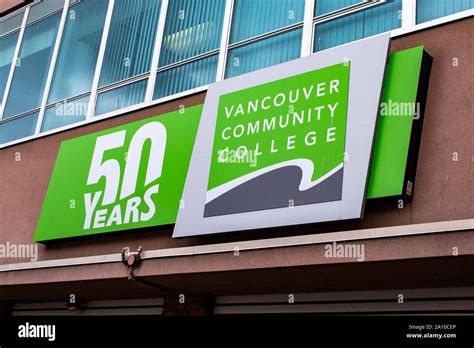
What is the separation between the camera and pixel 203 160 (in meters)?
7.23

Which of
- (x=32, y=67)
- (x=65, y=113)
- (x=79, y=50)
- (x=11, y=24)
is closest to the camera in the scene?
(x=65, y=113)

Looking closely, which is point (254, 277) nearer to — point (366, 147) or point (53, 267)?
point (366, 147)

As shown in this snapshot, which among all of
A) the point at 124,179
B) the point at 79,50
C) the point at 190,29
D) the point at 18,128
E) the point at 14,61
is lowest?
the point at 124,179

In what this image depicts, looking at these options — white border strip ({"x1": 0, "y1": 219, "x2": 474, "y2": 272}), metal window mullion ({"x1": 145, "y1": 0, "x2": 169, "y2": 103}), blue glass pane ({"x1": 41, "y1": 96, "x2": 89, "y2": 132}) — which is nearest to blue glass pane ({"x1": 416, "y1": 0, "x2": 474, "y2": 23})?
white border strip ({"x1": 0, "y1": 219, "x2": 474, "y2": 272})

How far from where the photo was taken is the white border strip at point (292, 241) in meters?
5.39

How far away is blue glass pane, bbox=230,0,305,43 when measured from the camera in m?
7.56

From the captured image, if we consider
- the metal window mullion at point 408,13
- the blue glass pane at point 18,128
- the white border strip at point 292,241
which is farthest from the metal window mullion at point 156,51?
the metal window mullion at point 408,13

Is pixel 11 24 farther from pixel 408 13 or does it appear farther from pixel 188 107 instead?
pixel 408 13

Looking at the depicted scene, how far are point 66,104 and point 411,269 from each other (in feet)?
20.4

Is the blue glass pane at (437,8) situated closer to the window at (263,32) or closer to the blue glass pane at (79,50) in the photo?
the window at (263,32)

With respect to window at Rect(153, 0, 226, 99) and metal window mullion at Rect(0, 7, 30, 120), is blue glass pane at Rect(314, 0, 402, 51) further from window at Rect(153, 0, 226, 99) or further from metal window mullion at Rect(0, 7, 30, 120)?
metal window mullion at Rect(0, 7, 30, 120)

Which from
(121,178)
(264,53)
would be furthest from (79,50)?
(264,53)

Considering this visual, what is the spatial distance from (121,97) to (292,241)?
158 inches

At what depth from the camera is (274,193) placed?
255 inches
